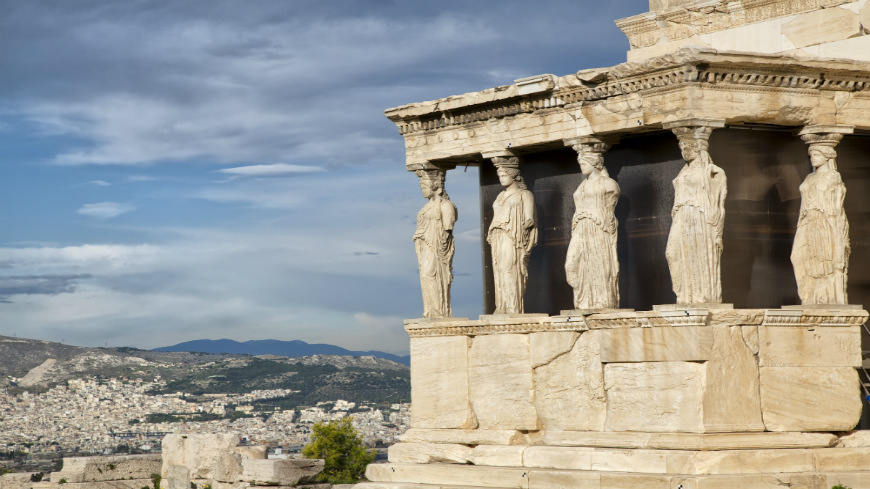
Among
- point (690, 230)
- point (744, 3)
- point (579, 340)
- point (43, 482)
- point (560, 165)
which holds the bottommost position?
point (43, 482)

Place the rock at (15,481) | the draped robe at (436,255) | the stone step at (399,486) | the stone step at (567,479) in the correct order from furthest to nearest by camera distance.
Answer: the rock at (15,481), the draped robe at (436,255), the stone step at (399,486), the stone step at (567,479)

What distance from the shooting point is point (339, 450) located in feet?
121

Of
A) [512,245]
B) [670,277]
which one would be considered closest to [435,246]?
[512,245]

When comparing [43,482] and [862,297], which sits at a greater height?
[862,297]

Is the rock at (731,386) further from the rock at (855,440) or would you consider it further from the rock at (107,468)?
the rock at (107,468)

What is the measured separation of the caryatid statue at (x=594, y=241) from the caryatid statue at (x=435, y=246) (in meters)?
2.00

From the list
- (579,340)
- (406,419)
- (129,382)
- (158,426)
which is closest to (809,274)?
(579,340)

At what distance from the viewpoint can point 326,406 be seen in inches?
2015

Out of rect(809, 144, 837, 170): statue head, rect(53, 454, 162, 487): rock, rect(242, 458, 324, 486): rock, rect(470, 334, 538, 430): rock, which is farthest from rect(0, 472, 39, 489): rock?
rect(809, 144, 837, 170): statue head

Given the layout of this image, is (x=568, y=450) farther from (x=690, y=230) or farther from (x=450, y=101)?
(x=450, y=101)

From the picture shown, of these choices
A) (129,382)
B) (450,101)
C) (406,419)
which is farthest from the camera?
(129,382)

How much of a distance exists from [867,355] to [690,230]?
2.51 metres

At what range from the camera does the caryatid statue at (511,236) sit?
1512 centimetres

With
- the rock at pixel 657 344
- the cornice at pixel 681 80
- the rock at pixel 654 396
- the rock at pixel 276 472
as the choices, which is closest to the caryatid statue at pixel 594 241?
the rock at pixel 657 344
